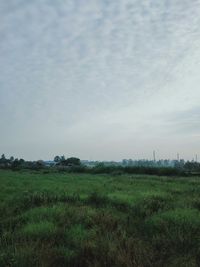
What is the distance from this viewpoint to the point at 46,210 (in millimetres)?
10977

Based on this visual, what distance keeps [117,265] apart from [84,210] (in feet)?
16.4

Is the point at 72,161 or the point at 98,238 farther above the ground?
the point at 72,161

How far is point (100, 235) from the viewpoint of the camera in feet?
25.9

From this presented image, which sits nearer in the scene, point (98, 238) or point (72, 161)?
point (98, 238)

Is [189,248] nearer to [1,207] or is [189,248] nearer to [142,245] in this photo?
[142,245]

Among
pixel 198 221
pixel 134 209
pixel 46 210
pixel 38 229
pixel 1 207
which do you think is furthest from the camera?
pixel 1 207

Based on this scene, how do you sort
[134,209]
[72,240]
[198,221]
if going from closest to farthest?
1. [72,240]
2. [198,221]
3. [134,209]

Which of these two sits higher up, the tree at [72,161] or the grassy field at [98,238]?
the tree at [72,161]

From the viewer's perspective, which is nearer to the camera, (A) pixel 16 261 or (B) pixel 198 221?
(A) pixel 16 261

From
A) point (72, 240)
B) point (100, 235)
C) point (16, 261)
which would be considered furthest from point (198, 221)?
point (16, 261)

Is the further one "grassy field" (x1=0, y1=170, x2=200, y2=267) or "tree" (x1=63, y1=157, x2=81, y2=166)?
"tree" (x1=63, y1=157, x2=81, y2=166)

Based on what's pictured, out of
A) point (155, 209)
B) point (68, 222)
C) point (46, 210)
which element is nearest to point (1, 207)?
point (46, 210)

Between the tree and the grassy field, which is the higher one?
the tree

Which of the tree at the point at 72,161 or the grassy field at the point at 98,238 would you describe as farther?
the tree at the point at 72,161
